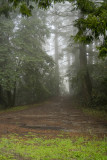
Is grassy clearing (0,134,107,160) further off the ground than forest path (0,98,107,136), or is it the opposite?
grassy clearing (0,134,107,160)

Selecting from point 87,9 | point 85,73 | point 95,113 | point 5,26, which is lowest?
point 95,113

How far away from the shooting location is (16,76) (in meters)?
14.2

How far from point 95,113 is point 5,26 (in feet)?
35.1

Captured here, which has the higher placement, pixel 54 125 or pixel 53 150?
pixel 53 150

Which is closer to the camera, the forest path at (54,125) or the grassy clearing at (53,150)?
the grassy clearing at (53,150)

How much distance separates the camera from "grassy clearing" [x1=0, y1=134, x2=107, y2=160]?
13.4 ft

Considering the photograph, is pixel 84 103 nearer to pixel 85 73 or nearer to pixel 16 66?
pixel 85 73

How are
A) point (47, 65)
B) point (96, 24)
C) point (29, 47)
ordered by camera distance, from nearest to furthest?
point (96, 24)
point (29, 47)
point (47, 65)

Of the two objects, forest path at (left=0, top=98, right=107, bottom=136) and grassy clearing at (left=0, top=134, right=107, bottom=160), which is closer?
grassy clearing at (left=0, top=134, right=107, bottom=160)

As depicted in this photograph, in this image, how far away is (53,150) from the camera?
4.65 meters

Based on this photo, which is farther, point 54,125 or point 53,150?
point 54,125

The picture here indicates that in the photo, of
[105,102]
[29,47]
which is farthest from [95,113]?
[29,47]

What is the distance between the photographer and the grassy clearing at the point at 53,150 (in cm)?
409

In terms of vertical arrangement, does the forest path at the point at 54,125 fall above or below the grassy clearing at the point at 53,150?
below
